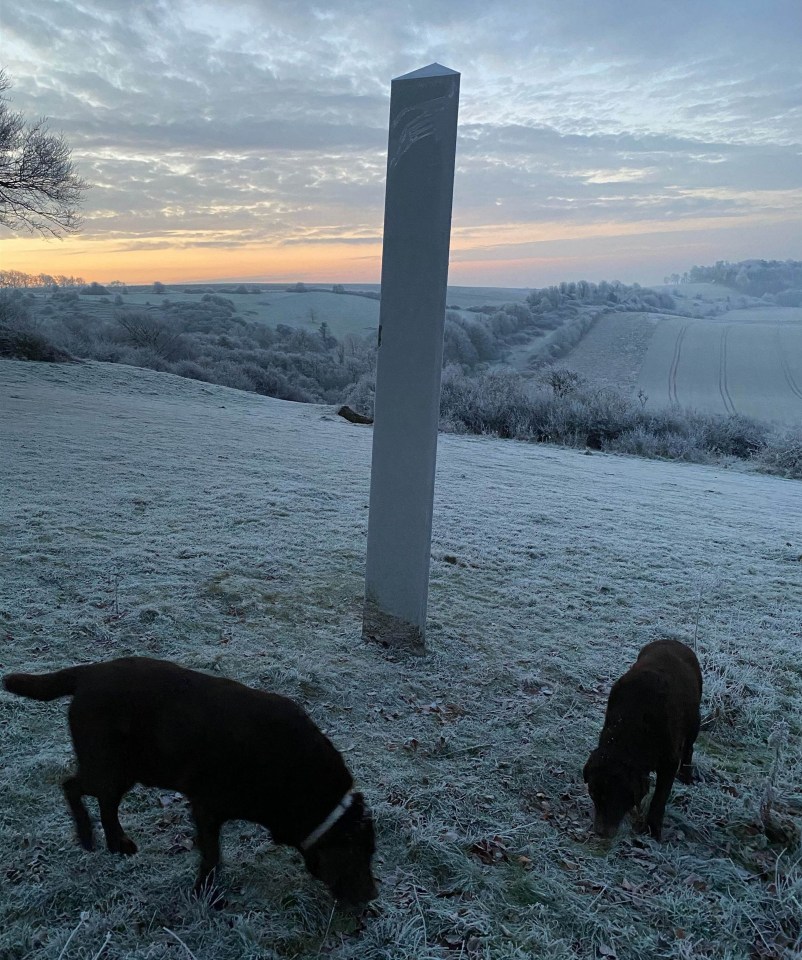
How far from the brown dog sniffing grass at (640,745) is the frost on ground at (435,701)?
214 mm

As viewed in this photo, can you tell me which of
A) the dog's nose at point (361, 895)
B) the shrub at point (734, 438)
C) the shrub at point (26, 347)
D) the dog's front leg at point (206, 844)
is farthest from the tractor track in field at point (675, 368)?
the dog's front leg at point (206, 844)

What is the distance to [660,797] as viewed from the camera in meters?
2.88

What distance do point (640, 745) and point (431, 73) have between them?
3737mm

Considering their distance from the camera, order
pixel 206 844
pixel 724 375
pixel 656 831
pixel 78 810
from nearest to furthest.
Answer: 1. pixel 206 844
2. pixel 78 810
3. pixel 656 831
4. pixel 724 375

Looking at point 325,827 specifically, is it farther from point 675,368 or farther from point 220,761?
point 675,368

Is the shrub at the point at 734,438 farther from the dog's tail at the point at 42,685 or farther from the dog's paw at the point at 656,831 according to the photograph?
the dog's tail at the point at 42,685

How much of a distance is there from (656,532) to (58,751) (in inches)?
267

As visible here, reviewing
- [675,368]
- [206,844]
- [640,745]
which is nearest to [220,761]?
[206,844]

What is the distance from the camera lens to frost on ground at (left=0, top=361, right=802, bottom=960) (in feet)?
7.77

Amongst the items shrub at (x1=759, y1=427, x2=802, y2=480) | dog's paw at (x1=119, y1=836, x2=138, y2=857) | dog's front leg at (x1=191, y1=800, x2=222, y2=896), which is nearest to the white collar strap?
dog's front leg at (x1=191, y1=800, x2=222, y2=896)

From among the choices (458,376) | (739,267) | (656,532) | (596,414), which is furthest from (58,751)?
(739,267)

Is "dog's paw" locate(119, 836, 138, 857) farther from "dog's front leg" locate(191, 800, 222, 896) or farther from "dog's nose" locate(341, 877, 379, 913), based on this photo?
"dog's nose" locate(341, 877, 379, 913)

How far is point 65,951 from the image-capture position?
2088mm

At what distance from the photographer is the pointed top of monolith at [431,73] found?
3791 millimetres
